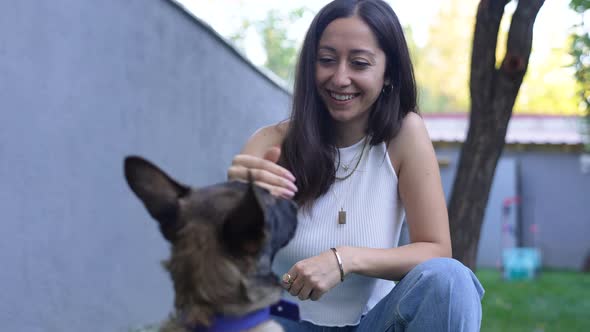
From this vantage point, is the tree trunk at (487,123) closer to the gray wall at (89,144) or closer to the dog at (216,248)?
the gray wall at (89,144)

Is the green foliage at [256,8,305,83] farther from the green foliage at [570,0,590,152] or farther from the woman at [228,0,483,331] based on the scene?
the woman at [228,0,483,331]

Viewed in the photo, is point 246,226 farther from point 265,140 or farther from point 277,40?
point 277,40

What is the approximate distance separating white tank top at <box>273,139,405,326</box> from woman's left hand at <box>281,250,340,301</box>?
1.39ft

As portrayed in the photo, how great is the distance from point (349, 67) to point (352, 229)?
2.45ft

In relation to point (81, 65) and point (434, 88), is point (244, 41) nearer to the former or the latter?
point (81, 65)

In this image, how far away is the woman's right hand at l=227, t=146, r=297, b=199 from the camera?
2.55 meters

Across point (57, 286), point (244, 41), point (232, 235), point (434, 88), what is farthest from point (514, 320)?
point (434, 88)

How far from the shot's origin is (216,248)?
2154 mm

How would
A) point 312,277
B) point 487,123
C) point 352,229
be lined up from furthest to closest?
point 487,123, point 352,229, point 312,277

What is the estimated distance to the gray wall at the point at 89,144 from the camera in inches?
164

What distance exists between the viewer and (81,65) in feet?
15.9

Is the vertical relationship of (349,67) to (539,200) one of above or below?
above

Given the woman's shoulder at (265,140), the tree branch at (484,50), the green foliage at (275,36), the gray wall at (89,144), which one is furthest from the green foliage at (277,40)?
the woman's shoulder at (265,140)

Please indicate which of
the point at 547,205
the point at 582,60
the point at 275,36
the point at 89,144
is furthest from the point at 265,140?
the point at 547,205
